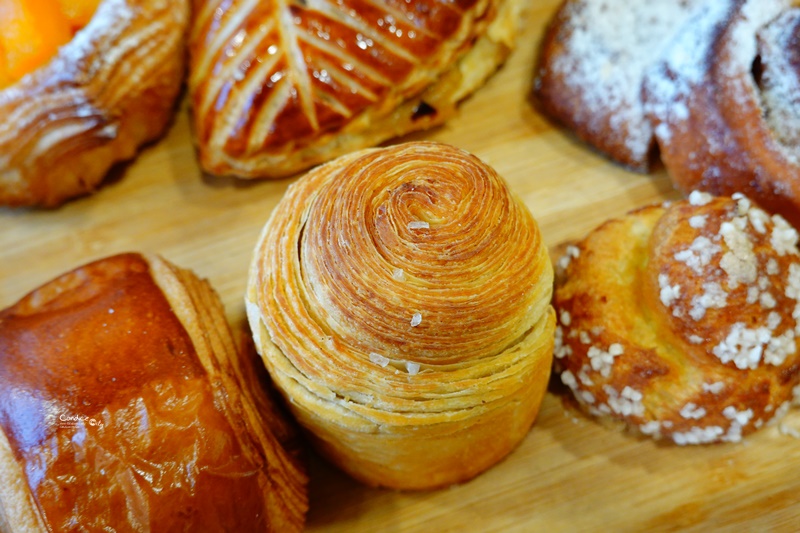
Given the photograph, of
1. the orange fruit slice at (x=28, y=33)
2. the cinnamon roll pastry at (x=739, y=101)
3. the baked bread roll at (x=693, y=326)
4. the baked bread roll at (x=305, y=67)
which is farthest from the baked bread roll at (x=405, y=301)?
the orange fruit slice at (x=28, y=33)

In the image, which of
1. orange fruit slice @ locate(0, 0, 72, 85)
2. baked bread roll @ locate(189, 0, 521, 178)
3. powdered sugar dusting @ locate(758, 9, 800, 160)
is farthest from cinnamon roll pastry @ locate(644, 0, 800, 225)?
orange fruit slice @ locate(0, 0, 72, 85)

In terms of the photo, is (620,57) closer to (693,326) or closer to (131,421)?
(693,326)

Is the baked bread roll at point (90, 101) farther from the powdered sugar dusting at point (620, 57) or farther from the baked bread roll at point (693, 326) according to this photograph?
the baked bread roll at point (693, 326)

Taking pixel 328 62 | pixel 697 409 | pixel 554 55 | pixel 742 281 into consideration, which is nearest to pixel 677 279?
pixel 742 281

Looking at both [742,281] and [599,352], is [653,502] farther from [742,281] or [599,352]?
[742,281]

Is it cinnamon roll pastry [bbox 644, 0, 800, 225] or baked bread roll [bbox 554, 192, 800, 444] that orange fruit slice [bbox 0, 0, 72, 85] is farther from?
cinnamon roll pastry [bbox 644, 0, 800, 225]

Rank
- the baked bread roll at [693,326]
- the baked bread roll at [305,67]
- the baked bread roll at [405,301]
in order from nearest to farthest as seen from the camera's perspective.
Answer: the baked bread roll at [405,301], the baked bread roll at [693,326], the baked bread roll at [305,67]
